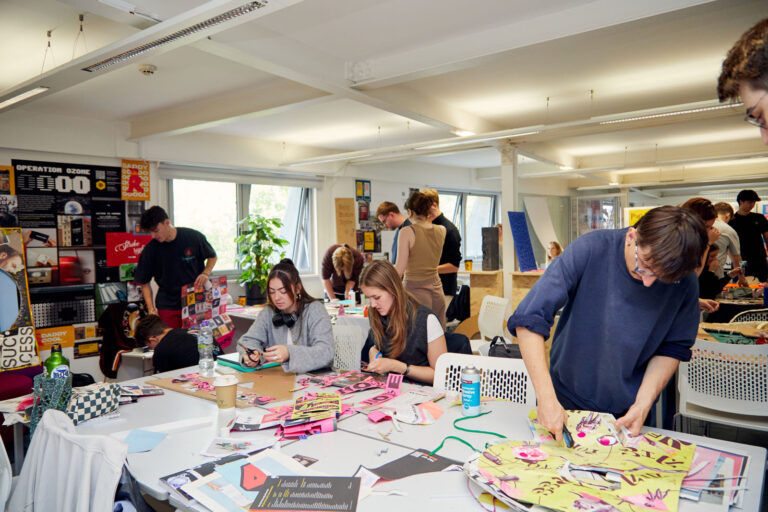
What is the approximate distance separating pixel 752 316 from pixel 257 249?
218 inches

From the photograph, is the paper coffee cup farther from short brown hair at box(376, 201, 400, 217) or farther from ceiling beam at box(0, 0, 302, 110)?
short brown hair at box(376, 201, 400, 217)

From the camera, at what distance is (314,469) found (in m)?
1.54

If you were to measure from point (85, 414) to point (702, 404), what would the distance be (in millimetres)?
2997

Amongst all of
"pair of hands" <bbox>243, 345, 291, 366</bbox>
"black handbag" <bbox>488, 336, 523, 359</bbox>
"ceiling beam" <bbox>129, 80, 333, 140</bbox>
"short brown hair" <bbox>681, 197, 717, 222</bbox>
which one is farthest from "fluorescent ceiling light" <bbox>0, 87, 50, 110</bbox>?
"short brown hair" <bbox>681, 197, 717, 222</bbox>

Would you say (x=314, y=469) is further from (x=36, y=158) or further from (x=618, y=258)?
(x=36, y=158)

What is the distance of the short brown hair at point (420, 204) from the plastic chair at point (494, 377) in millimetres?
1997

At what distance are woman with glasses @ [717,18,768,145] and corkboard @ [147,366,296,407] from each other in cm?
191

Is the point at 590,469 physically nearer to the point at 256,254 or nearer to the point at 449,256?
the point at 449,256

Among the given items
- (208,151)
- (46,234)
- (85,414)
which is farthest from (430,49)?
(46,234)

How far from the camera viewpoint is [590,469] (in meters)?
1.36

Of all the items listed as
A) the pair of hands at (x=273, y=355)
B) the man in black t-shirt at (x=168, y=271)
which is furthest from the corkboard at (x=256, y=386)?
the man in black t-shirt at (x=168, y=271)

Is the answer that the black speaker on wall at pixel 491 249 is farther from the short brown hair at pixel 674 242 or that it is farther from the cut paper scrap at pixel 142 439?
the cut paper scrap at pixel 142 439

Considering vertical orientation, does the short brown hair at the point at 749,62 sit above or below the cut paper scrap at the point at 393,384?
above

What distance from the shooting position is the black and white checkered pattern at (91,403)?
6.61 ft
